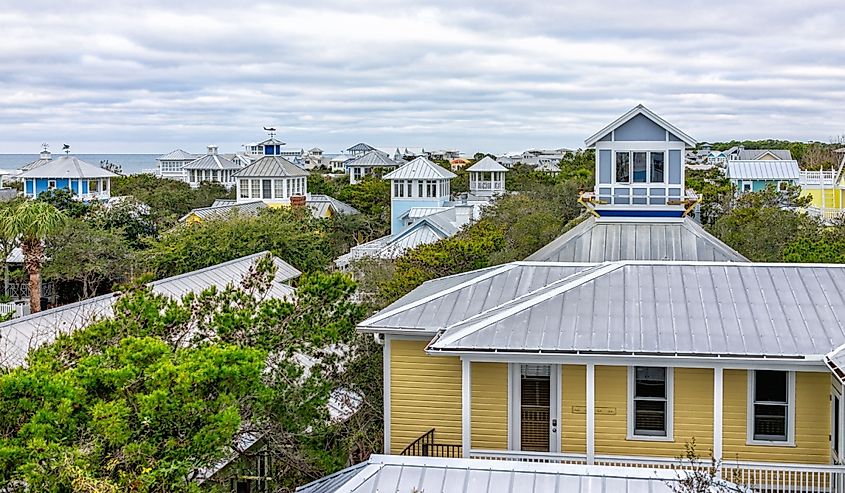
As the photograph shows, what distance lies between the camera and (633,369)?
14336 millimetres

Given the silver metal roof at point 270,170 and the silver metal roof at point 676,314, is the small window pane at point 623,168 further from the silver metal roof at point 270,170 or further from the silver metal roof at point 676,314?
the silver metal roof at point 270,170

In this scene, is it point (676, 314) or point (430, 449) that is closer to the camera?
point (676, 314)

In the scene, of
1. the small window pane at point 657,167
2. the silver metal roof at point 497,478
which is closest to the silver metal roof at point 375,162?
the small window pane at point 657,167

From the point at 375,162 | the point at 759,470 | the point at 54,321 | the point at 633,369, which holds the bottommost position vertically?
the point at 759,470

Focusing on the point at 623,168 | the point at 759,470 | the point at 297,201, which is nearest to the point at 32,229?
the point at 623,168

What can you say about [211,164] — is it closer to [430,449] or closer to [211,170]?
[211,170]

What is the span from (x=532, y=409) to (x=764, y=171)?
170 ft

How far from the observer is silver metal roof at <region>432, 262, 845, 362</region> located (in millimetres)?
13328

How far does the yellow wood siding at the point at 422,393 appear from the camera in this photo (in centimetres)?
1507

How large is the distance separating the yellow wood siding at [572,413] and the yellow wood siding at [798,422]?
2.20 metres

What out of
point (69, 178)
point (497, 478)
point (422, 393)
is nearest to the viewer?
point (497, 478)

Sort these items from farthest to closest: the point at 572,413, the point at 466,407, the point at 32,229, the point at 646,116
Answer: the point at 32,229 < the point at 646,116 < the point at 572,413 < the point at 466,407

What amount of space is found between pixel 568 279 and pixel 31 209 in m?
20.6

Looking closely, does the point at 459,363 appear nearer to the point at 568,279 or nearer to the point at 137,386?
the point at 568,279
